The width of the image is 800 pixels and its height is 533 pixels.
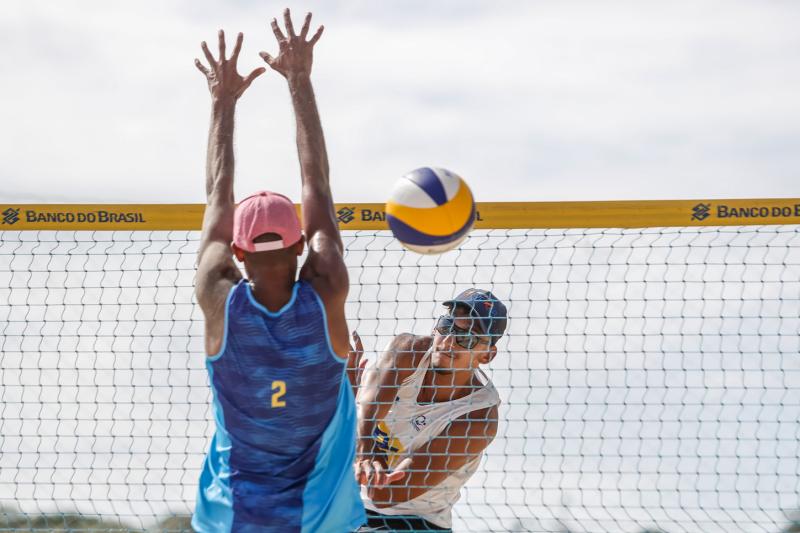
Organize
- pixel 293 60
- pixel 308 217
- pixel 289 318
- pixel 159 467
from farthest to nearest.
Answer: pixel 159 467, pixel 293 60, pixel 308 217, pixel 289 318

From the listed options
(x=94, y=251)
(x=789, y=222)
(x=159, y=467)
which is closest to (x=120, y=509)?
(x=159, y=467)

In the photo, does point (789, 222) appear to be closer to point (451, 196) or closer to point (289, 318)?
point (451, 196)

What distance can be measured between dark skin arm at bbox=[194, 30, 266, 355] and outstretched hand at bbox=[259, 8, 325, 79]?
188 millimetres

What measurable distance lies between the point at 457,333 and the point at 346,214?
3.15 feet

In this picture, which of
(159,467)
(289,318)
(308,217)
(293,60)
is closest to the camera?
(289,318)

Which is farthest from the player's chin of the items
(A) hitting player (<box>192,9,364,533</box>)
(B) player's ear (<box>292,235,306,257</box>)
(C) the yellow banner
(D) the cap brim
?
(B) player's ear (<box>292,235,306,257</box>)

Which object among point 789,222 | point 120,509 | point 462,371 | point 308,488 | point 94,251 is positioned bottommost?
point 120,509

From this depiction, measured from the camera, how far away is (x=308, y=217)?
16.4ft

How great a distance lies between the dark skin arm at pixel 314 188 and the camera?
4719mm

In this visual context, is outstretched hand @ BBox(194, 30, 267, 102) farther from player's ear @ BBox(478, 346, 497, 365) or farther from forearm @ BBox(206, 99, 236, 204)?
player's ear @ BBox(478, 346, 497, 365)

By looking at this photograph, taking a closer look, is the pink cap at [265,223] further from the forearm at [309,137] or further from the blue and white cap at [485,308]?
the blue and white cap at [485,308]

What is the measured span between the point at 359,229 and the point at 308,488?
2.14 m

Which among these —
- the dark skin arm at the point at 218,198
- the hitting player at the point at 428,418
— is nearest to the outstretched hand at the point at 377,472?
the hitting player at the point at 428,418

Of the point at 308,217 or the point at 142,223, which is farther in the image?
the point at 142,223
